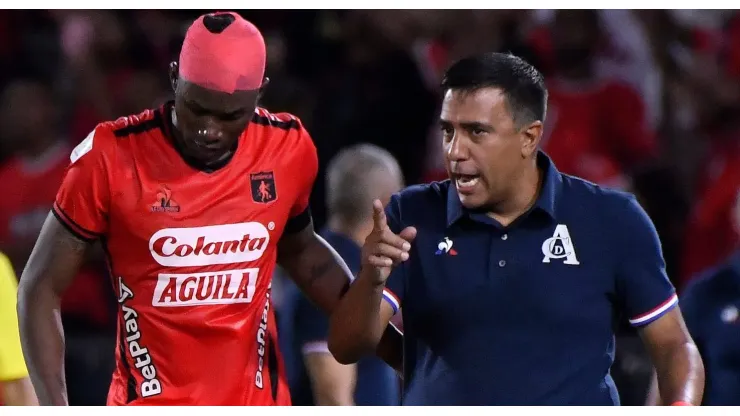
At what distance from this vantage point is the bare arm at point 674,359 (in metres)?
2.69

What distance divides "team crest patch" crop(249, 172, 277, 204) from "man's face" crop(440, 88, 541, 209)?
486 millimetres

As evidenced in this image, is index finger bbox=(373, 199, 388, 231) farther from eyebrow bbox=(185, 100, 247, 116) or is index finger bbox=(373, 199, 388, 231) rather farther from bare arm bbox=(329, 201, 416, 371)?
eyebrow bbox=(185, 100, 247, 116)

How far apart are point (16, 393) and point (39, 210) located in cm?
181

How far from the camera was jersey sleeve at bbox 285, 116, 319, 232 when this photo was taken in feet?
10.1

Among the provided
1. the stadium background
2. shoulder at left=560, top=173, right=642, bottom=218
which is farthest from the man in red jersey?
the stadium background

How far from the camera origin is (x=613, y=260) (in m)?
2.74

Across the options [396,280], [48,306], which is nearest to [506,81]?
[396,280]

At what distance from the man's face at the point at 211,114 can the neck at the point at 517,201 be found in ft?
1.97

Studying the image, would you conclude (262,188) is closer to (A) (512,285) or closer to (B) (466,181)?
(B) (466,181)

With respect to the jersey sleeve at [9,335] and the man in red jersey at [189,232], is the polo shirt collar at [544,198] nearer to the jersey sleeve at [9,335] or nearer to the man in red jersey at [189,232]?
the man in red jersey at [189,232]
